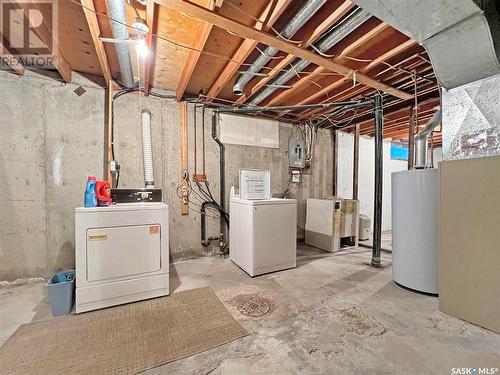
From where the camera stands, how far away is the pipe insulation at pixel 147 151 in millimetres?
2904

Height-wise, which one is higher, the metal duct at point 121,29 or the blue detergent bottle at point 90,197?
the metal duct at point 121,29

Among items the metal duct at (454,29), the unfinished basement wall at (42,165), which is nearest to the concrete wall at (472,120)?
the metal duct at (454,29)

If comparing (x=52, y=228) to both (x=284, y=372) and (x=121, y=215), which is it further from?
(x=284, y=372)

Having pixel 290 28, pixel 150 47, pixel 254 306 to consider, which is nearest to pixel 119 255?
pixel 254 306

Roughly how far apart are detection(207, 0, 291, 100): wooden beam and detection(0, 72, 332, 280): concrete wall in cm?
74

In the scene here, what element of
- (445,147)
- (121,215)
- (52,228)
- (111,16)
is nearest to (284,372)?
(121,215)

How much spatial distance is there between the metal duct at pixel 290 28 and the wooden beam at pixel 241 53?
0.45ft

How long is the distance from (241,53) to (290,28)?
587mm

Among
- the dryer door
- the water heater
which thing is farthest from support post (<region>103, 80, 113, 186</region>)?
the water heater

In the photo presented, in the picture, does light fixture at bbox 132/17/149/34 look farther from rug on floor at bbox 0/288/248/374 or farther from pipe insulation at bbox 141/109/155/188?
rug on floor at bbox 0/288/248/374

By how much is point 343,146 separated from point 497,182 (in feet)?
11.4

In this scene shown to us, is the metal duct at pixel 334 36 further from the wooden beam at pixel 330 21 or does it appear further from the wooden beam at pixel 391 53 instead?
the wooden beam at pixel 391 53

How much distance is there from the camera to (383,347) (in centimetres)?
149

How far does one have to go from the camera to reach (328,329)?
1.68 metres
